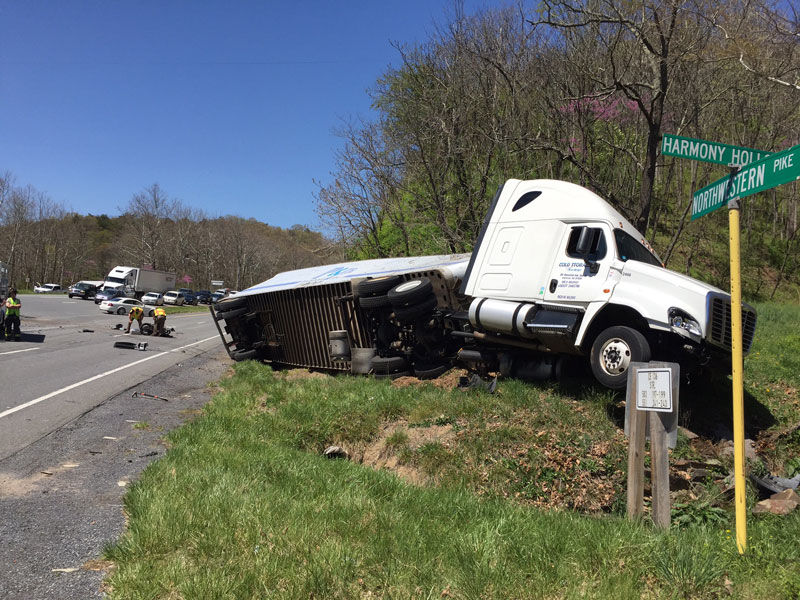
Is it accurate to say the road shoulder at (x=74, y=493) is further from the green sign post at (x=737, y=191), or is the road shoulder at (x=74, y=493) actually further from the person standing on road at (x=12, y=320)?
the person standing on road at (x=12, y=320)

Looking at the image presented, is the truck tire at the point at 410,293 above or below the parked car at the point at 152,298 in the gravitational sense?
above

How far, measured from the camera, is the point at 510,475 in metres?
6.05

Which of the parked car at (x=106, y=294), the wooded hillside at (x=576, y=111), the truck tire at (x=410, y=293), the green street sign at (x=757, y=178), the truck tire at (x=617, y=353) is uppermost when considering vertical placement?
the wooded hillside at (x=576, y=111)

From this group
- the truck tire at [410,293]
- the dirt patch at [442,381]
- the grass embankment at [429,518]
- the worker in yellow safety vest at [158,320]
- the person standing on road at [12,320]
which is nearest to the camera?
the grass embankment at [429,518]

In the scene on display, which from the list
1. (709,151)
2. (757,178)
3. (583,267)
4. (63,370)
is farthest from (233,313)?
(757,178)

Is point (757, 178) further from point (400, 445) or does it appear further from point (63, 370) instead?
point (63, 370)

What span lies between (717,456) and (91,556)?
6.42 m

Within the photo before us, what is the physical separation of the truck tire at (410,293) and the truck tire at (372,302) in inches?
10.9

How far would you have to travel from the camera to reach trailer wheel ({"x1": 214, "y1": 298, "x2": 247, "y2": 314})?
14230mm

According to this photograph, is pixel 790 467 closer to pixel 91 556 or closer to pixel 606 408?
pixel 606 408

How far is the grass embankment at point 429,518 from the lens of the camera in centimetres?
335

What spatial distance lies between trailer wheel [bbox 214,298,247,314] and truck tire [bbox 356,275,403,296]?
4.63 m

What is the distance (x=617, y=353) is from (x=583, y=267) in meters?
1.45

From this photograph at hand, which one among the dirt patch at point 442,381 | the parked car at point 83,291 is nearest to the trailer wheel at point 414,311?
the dirt patch at point 442,381
